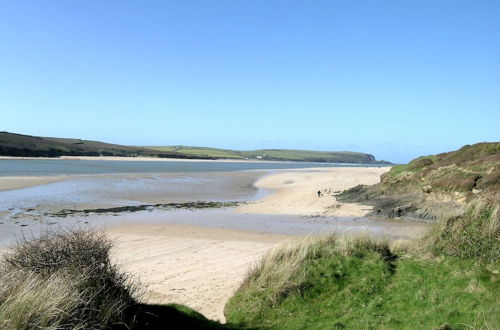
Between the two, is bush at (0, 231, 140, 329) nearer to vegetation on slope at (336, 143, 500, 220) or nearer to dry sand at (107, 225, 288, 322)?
dry sand at (107, 225, 288, 322)

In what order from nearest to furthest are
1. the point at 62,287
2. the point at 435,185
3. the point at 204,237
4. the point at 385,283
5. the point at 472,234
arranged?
the point at 62,287 < the point at 385,283 < the point at 472,234 < the point at 204,237 < the point at 435,185

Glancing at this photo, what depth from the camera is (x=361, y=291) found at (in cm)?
904

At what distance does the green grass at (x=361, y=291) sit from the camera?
7230 mm

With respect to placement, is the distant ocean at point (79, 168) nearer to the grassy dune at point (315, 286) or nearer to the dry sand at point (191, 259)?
the dry sand at point (191, 259)

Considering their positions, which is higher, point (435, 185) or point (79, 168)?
point (435, 185)

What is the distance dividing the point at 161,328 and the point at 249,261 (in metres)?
6.59

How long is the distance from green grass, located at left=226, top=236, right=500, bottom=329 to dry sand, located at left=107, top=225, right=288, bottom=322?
1.11 metres

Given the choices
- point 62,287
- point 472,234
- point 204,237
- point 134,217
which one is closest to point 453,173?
point 204,237

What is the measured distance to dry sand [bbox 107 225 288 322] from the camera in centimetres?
1019

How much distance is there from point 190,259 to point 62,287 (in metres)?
8.57

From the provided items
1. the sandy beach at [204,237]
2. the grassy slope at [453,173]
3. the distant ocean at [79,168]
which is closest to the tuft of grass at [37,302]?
the sandy beach at [204,237]

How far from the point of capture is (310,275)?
977cm

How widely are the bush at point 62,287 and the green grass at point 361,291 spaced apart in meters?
3.05

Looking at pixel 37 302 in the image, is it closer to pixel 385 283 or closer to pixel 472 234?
pixel 385 283
